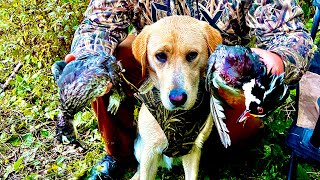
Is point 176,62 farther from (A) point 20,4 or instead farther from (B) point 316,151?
(A) point 20,4

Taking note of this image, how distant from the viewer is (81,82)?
2.06m

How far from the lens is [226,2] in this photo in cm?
275

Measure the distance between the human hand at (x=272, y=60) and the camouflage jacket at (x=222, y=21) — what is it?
0.53 feet

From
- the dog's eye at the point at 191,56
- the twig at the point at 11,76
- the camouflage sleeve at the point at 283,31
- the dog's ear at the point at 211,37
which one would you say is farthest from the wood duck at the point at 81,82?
the twig at the point at 11,76

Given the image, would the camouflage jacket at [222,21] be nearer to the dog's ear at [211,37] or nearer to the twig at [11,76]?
the dog's ear at [211,37]

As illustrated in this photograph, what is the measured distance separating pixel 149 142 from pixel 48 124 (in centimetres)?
160

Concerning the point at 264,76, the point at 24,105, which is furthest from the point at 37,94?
the point at 264,76

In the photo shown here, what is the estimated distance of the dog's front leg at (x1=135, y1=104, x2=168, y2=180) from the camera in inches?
111

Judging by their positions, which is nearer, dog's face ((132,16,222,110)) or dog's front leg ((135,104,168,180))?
dog's face ((132,16,222,110))

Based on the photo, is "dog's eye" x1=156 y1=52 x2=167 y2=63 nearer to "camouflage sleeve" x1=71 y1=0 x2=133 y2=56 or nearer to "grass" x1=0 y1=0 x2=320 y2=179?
"camouflage sleeve" x1=71 y1=0 x2=133 y2=56

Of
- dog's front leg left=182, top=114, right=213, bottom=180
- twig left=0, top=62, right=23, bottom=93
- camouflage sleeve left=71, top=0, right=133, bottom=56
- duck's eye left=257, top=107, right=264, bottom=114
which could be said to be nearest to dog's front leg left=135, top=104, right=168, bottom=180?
dog's front leg left=182, top=114, right=213, bottom=180

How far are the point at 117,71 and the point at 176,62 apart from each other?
33 cm

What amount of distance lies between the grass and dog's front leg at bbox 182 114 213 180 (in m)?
0.37

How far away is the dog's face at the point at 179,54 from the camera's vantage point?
2.31 metres
